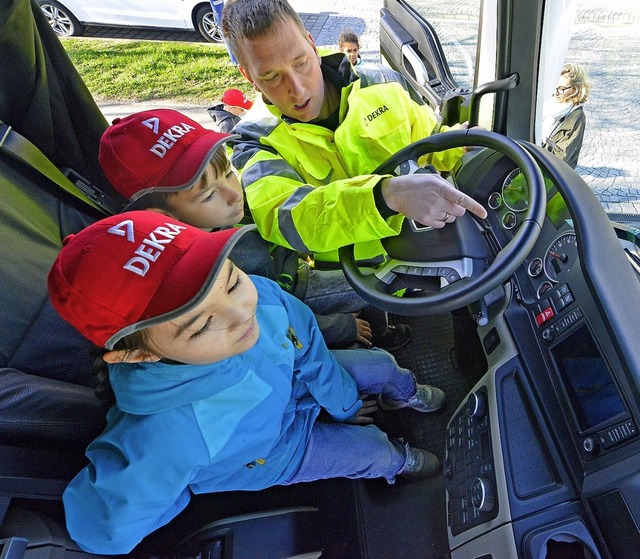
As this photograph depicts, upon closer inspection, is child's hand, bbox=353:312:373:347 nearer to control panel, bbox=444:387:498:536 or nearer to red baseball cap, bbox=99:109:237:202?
control panel, bbox=444:387:498:536

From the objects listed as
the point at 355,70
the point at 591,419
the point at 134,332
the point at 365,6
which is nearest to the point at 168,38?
the point at 365,6

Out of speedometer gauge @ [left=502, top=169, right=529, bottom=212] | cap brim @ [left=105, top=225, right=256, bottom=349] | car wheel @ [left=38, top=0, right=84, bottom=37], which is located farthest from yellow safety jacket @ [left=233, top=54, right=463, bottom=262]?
car wheel @ [left=38, top=0, right=84, bottom=37]

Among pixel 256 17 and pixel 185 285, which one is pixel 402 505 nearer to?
pixel 185 285

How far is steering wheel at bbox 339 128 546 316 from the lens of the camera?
964mm

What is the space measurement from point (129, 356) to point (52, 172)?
602 millimetres

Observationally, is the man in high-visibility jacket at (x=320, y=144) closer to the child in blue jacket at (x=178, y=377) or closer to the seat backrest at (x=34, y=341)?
the child in blue jacket at (x=178, y=377)

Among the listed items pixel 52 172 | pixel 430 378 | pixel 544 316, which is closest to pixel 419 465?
pixel 430 378

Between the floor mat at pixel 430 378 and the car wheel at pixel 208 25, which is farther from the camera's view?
the car wheel at pixel 208 25

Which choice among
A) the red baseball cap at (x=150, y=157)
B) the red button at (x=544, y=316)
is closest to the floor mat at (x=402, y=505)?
the red button at (x=544, y=316)

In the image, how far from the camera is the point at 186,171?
1.23 m

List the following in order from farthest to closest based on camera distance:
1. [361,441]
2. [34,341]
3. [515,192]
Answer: [361,441] → [515,192] → [34,341]

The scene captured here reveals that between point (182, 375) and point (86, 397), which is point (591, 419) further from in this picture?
point (86, 397)

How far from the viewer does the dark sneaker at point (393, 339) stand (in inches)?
72.4

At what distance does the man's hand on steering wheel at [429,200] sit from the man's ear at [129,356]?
0.64 metres
